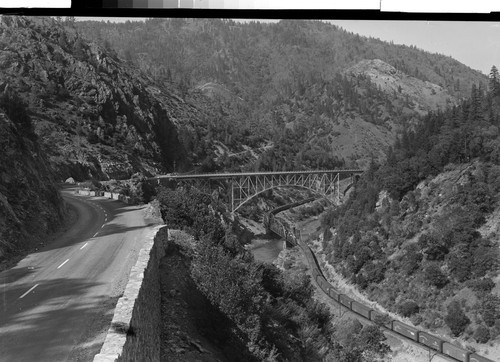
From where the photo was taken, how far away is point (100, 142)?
62.5 metres

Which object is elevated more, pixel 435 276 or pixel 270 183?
pixel 270 183

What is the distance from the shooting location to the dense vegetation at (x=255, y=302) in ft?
51.1

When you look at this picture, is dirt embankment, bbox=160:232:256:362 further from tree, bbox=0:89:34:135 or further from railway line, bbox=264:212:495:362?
railway line, bbox=264:212:495:362

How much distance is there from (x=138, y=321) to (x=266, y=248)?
5758 centimetres

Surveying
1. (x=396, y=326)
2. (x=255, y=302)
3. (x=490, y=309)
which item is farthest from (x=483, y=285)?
(x=255, y=302)

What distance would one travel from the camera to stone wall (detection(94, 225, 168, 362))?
738 centimetres

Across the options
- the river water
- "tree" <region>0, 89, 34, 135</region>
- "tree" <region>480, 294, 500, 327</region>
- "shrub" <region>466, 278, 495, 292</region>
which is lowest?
the river water

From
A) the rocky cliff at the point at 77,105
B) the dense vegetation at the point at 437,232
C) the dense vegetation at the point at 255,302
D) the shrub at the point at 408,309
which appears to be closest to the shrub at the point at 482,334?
the dense vegetation at the point at 437,232

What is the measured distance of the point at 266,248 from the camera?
6575 centimetres

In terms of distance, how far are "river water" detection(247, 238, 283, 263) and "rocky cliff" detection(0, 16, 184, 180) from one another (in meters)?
21.3

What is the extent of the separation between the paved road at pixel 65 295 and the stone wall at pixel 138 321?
848 millimetres

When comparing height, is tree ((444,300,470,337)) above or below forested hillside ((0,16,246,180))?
below

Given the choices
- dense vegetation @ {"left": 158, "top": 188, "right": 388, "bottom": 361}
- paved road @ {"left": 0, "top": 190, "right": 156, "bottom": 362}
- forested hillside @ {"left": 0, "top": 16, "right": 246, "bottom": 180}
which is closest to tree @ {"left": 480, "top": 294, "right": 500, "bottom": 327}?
dense vegetation @ {"left": 158, "top": 188, "right": 388, "bottom": 361}

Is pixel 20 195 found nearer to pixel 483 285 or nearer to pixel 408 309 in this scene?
pixel 408 309
